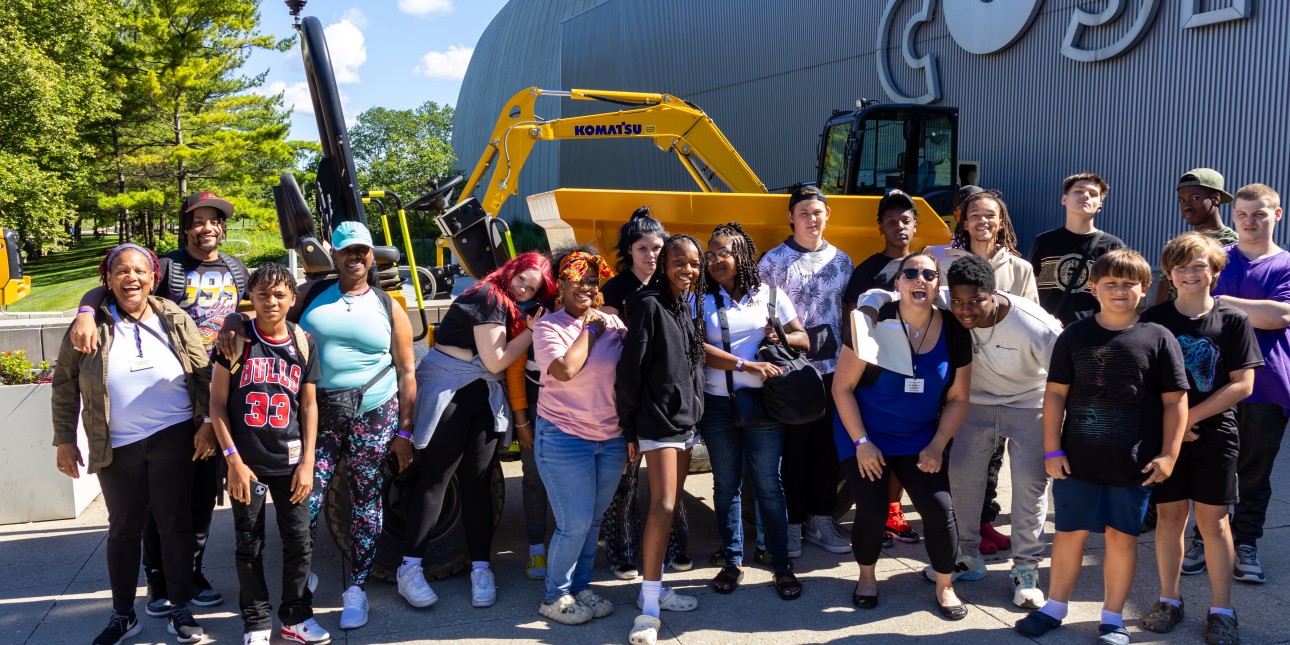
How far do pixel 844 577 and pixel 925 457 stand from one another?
0.93 m

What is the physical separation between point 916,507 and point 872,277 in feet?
4.00

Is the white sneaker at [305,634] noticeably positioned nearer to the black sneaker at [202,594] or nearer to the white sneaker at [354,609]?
the white sneaker at [354,609]

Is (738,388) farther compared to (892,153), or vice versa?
(892,153)

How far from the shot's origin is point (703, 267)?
4027 mm

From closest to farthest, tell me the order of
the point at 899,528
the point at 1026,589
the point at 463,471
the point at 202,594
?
the point at 1026,589 → the point at 202,594 → the point at 463,471 → the point at 899,528

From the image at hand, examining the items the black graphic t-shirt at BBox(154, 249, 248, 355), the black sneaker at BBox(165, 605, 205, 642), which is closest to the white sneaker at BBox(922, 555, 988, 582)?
the black sneaker at BBox(165, 605, 205, 642)

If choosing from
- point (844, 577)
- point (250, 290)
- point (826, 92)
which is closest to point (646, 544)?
point (844, 577)

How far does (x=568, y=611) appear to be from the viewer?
3.97 meters

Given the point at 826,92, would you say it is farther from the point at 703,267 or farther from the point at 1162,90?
the point at 703,267

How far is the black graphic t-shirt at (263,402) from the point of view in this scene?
3.62 meters

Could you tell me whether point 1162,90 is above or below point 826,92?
below

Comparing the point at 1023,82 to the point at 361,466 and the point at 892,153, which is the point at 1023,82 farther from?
the point at 361,466

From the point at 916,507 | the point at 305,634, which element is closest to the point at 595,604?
the point at 305,634

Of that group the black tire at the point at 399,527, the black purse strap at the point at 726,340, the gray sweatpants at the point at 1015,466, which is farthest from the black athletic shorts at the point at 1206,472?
the black tire at the point at 399,527
